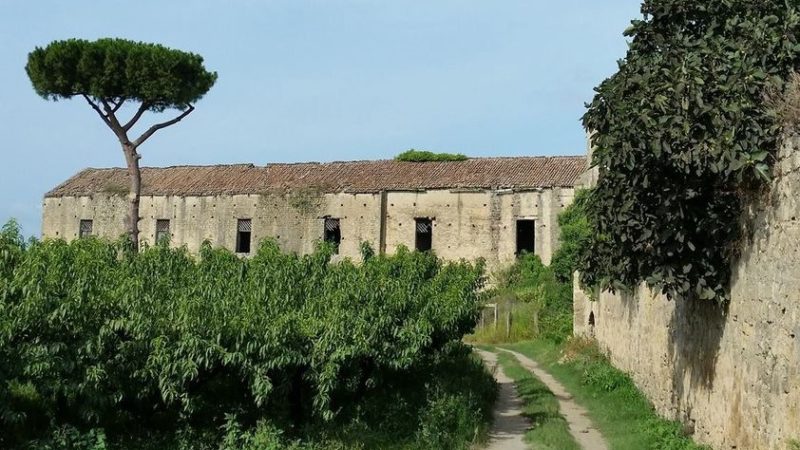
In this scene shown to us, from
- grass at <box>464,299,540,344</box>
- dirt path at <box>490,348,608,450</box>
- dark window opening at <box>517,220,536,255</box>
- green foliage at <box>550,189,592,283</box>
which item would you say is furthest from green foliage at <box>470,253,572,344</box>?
dirt path at <box>490,348,608,450</box>

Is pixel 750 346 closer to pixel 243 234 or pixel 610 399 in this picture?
pixel 610 399

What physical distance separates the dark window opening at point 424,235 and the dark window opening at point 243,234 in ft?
23.2

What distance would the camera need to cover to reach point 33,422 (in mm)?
9469

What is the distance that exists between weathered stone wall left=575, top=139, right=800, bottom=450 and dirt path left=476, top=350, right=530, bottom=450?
79.1 inches

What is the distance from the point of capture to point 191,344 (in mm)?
9133

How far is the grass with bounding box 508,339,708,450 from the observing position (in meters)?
10.3

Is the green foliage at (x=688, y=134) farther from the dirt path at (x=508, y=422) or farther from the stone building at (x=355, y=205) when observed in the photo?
the stone building at (x=355, y=205)

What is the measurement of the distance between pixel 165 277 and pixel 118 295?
243 centimetres

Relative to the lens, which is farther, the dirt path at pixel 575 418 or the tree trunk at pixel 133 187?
the tree trunk at pixel 133 187

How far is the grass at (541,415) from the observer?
36.2ft

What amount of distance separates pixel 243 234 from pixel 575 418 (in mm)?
24635

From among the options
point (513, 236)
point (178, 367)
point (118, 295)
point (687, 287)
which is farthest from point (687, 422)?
point (513, 236)

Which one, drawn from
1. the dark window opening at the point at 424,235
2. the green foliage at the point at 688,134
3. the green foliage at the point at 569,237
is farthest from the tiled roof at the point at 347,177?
the green foliage at the point at 688,134

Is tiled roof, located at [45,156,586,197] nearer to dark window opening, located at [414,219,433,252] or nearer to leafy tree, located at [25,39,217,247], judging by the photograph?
dark window opening, located at [414,219,433,252]
